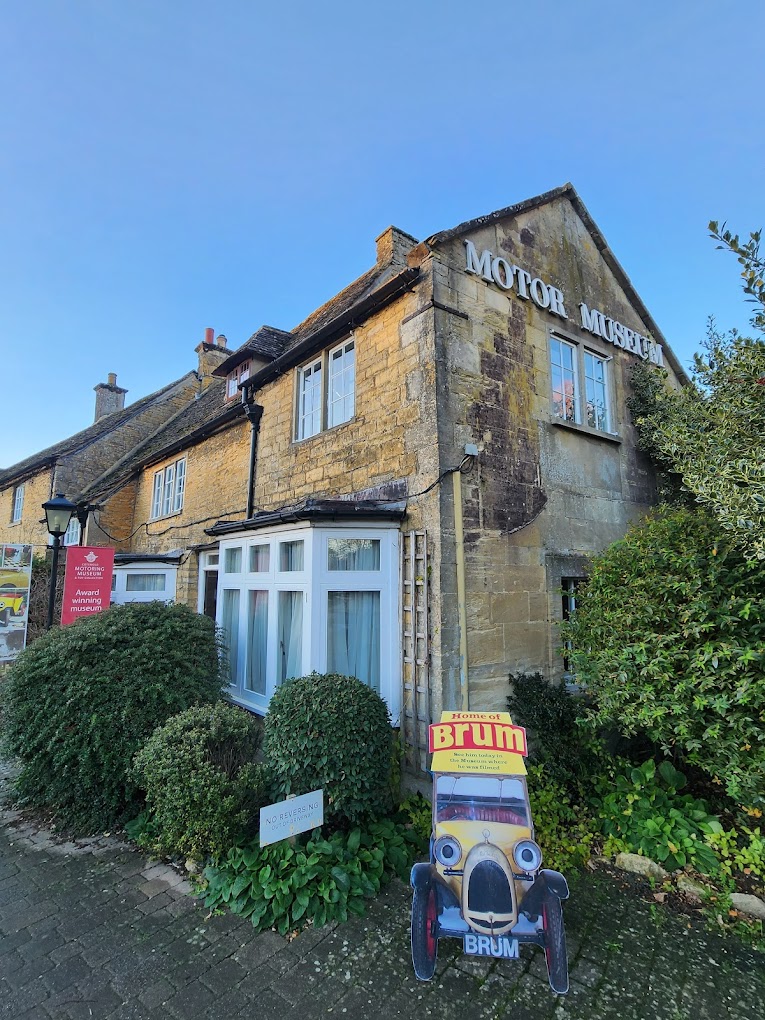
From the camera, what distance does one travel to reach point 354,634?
6207mm

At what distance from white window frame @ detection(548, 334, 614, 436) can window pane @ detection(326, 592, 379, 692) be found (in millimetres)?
4180

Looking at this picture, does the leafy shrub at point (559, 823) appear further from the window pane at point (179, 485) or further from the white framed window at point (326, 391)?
the window pane at point (179, 485)

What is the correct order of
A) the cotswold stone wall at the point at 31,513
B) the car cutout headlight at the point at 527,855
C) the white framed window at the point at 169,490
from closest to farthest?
the car cutout headlight at the point at 527,855
the white framed window at the point at 169,490
the cotswold stone wall at the point at 31,513

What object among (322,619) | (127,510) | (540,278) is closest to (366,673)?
(322,619)

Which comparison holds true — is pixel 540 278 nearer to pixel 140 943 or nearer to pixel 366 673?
pixel 366 673

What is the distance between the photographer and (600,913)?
3768 millimetres

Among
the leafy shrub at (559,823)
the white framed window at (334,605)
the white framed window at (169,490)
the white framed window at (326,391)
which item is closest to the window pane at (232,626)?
the white framed window at (334,605)

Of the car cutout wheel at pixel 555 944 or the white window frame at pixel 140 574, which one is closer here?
the car cutout wheel at pixel 555 944

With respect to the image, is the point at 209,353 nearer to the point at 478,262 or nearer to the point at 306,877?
the point at 478,262

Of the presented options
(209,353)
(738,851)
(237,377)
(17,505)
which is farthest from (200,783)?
(17,505)

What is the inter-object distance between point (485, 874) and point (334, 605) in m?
3.52

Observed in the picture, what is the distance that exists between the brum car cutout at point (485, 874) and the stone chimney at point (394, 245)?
772 centimetres

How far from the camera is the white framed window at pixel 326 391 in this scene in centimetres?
778

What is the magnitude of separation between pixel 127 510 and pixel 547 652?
583 inches
